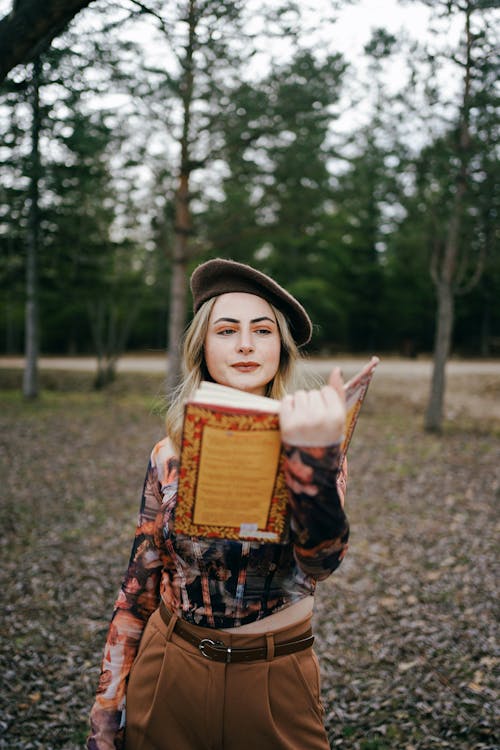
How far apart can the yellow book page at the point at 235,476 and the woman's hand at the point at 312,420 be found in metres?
0.05

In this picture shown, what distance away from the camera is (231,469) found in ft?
3.49

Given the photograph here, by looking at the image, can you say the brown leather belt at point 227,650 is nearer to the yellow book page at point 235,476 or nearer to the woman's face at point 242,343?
the yellow book page at point 235,476

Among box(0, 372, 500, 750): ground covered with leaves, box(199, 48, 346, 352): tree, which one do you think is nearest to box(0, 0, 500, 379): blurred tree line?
box(199, 48, 346, 352): tree

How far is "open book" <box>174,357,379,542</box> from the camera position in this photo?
40.9 inches

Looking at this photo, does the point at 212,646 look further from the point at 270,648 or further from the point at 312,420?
the point at 312,420

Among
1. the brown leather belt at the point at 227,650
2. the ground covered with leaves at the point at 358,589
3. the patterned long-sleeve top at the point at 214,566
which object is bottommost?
the ground covered with leaves at the point at 358,589

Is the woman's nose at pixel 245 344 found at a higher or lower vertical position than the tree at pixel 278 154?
lower

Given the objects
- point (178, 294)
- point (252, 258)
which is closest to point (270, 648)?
point (178, 294)

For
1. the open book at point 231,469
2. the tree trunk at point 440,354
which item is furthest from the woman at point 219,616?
the tree trunk at point 440,354

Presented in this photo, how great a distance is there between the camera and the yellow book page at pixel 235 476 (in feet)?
3.44

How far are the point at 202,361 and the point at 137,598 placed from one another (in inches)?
29.1

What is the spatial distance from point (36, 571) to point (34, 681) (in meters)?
1.58

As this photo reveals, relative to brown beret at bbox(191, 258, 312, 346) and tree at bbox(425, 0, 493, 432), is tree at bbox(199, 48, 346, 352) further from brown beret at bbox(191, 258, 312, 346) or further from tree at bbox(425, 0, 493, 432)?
brown beret at bbox(191, 258, 312, 346)

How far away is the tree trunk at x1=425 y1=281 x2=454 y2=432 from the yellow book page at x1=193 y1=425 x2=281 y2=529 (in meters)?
9.51
